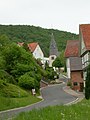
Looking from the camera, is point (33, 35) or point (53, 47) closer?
point (53, 47)

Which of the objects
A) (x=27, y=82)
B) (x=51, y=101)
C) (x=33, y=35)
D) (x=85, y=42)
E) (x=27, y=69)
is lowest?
(x=51, y=101)

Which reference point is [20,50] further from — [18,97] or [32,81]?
[18,97]

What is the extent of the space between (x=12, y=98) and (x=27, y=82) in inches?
527

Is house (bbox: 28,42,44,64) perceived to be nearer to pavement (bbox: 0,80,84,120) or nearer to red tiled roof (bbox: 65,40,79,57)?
red tiled roof (bbox: 65,40,79,57)

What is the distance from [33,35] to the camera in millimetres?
172500

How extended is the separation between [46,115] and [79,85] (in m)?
55.3

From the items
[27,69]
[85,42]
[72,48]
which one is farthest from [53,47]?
[85,42]

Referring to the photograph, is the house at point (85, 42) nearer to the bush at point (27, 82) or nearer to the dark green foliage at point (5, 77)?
the bush at point (27, 82)

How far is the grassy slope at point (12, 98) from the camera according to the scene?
1507 inches

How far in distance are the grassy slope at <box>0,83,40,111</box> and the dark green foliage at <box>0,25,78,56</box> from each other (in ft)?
356

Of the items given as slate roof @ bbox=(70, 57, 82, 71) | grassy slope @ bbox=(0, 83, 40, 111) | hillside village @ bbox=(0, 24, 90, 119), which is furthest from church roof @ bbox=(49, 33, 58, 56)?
grassy slope @ bbox=(0, 83, 40, 111)

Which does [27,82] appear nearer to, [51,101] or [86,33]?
[86,33]

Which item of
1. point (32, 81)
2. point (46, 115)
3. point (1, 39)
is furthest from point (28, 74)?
point (46, 115)

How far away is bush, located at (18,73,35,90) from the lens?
5747 centimetres
